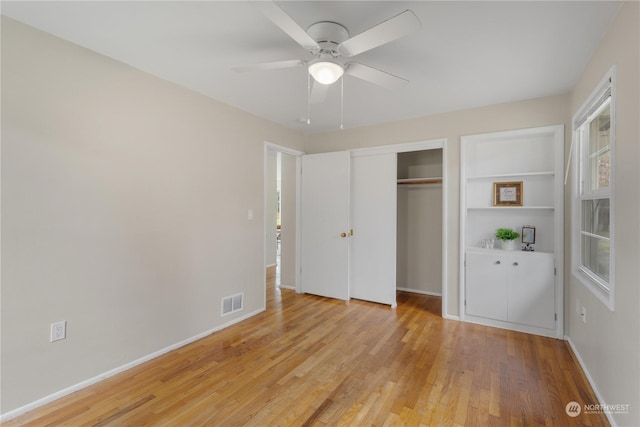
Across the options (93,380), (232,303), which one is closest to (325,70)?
(232,303)

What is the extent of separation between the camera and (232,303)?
332cm

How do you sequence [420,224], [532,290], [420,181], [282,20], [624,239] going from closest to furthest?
[282,20] → [624,239] → [532,290] → [420,181] → [420,224]

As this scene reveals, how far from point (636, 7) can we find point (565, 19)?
0.34 m

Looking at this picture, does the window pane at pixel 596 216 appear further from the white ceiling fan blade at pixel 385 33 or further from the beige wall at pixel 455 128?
the white ceiling fan blade at pixel 385 33

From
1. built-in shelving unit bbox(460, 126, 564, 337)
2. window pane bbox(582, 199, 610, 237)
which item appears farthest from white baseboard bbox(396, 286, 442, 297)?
window pane bbox(582, 199, 610, 237)

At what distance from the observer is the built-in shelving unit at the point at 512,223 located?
299cm

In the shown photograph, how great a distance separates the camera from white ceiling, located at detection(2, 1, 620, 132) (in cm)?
172

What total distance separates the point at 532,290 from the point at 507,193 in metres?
1.07

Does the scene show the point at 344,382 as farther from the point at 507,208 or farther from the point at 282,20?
the point at 507,208

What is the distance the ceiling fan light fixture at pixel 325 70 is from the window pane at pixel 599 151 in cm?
196

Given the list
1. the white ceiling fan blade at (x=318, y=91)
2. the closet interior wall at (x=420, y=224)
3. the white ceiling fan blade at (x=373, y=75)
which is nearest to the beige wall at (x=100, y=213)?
the white ceiling fan blade at (x=318, y=91)

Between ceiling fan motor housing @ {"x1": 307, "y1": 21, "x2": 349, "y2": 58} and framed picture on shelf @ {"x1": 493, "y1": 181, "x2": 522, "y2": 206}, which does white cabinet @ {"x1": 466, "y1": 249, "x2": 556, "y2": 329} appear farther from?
ceiling fan motor housing @ {"x1": 307, "y1": 21, "x2": 349, "y2": 58}

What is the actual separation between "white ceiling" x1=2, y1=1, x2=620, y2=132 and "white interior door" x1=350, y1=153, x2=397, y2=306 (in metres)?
1.12

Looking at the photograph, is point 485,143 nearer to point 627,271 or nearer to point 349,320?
point 627,271
